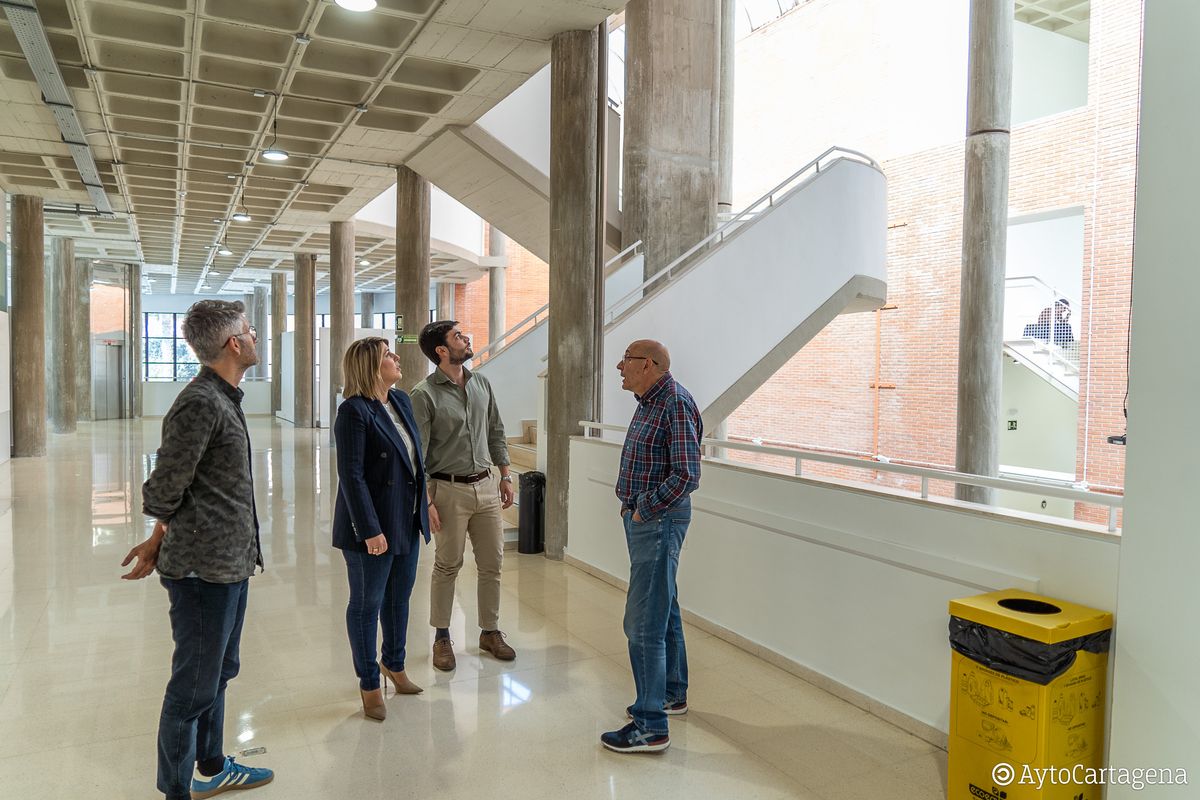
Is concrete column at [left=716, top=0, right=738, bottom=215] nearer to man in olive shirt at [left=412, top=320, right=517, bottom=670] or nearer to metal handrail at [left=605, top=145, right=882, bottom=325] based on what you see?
metal handrail at [left=605, top=145, right=882, bottom=325]

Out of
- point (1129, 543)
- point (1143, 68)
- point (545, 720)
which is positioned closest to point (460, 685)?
point (545, 720)

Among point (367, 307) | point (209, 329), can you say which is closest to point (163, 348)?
point (367, 307)

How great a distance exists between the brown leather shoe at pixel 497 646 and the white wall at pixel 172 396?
2508 cm

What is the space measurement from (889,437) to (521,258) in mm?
12129

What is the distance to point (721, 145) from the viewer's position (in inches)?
529

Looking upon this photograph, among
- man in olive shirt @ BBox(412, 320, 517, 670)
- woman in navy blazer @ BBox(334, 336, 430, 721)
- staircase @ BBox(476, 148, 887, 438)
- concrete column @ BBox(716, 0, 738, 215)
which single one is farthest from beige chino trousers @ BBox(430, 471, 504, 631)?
concrete column @ BBox(716, 0, 738, 215)

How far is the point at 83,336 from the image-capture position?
813 inches

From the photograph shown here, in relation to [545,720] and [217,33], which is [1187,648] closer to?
[545,720]

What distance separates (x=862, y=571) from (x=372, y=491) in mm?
2113

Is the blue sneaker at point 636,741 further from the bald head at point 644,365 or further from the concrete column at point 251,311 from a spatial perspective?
the concrete column at point 251,311

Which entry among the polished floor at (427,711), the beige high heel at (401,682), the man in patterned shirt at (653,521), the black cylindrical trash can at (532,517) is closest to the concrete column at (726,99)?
the black cylindrical trash can at (532,517)

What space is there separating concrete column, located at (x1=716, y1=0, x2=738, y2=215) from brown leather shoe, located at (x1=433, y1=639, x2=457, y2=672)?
33.2 feet

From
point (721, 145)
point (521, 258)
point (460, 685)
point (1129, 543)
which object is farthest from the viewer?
point (521, 258)

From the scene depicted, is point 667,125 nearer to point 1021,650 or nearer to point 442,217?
point 1021,650
